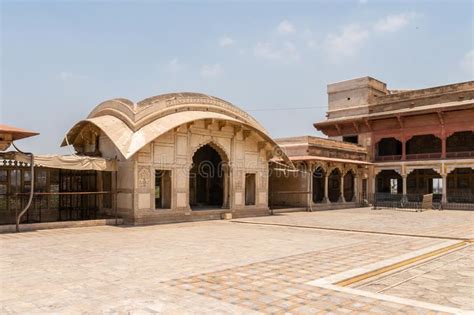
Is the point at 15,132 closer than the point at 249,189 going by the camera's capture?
Yes

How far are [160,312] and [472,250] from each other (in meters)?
7.89

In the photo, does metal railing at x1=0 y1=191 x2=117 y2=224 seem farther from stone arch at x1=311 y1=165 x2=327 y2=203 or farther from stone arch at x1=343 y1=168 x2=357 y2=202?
stone arch at x1=343 y1=168 x2=357 y2=202

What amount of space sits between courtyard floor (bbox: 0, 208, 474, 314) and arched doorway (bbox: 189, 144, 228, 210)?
34.6 ft

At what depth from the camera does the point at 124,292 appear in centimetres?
546

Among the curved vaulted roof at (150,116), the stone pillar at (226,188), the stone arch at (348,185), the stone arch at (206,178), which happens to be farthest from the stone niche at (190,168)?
the stone arch at (348,185)

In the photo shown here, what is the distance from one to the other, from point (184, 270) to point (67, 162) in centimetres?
847

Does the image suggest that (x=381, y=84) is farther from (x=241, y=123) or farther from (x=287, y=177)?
(x=241, y=123)

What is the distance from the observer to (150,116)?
49.4 ft

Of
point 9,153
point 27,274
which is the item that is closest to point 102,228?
point 9,153

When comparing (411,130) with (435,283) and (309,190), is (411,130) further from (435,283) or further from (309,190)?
(435,283)

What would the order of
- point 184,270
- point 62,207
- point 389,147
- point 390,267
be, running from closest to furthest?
point 184,270 < point 390,267 < point 62,207 < point 389,147

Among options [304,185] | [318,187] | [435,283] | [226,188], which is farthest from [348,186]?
[435,283]

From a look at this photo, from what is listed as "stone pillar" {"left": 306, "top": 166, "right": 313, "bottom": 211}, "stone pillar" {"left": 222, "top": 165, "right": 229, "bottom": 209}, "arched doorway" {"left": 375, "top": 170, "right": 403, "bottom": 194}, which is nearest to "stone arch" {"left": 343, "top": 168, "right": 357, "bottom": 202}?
"arched doorway" {"left": 375, "top": 170, "right": 403, "bottom": 194}

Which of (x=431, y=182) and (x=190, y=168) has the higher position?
(x=190, y=168)
